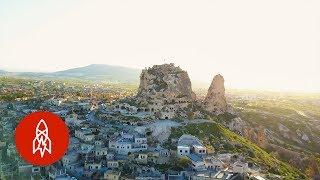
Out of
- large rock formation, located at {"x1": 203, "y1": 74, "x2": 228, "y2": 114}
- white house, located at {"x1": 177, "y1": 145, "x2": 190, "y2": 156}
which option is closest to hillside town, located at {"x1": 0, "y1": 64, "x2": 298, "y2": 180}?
large rock formation, located at {"x1": 203, "y1": 74, "x2": 228, "y2": 114}

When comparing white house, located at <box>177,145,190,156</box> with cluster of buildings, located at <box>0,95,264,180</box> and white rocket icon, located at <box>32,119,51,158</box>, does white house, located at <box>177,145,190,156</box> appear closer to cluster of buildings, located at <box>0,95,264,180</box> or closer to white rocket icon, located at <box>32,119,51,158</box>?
cluster of buildings, located at <box>0,95,264,180</box>

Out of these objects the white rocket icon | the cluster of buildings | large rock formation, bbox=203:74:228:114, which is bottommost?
the cluster of buildings

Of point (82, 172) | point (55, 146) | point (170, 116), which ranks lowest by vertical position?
point (82, 172)

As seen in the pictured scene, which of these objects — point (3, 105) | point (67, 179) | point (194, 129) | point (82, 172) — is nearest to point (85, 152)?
point (82, 172)

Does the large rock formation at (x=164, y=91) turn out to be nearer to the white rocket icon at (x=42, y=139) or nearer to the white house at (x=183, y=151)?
the white house at (x=183, y=151)

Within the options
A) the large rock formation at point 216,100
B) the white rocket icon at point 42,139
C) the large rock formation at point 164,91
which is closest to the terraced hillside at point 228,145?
the large rock formation at point 164,91

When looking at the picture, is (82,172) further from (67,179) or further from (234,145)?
(234,145)
